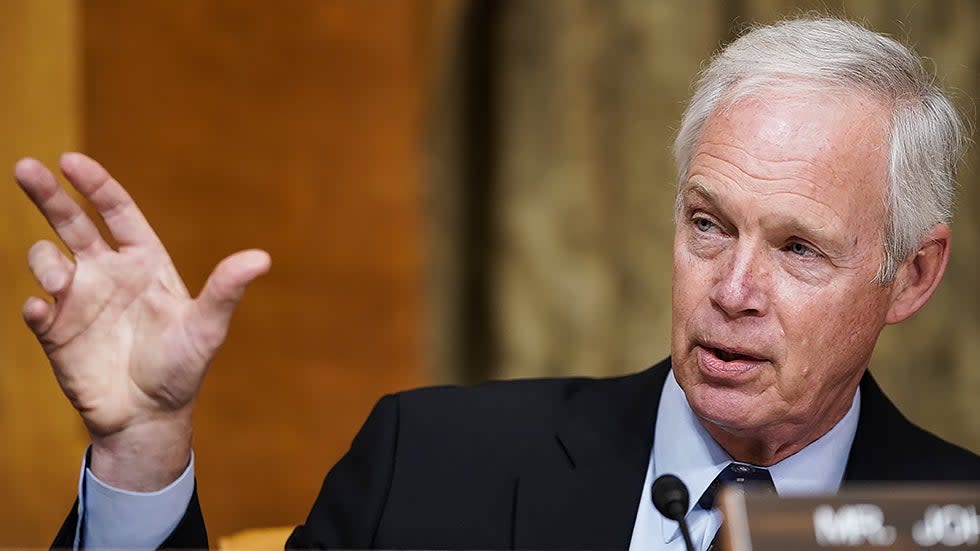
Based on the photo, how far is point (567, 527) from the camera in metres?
2.28

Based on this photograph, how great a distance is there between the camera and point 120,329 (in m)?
1.98

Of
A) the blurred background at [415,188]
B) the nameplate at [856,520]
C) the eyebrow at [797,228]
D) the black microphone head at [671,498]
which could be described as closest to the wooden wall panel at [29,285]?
the blurred background at [415,188]

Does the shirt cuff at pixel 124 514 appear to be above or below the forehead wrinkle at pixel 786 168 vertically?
below

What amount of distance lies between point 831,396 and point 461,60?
9.03ft

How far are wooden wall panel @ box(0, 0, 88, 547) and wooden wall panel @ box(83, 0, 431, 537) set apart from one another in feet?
1.45

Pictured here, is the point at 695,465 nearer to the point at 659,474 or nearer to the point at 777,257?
the point at 659,474

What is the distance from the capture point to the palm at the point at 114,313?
1.91m

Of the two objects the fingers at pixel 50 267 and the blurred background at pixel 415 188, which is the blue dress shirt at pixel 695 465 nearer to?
the fingers at pixel 50 267

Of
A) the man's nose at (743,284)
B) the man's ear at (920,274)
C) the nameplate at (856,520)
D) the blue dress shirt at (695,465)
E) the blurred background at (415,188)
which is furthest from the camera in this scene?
the blurred background at (415,188)

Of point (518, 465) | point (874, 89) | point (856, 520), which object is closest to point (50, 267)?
point (518, 465)

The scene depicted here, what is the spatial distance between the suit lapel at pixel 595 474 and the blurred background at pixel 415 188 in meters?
2.29

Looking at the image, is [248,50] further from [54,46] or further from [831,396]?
[831,396]

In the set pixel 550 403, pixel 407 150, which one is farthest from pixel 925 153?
pixel 407 150

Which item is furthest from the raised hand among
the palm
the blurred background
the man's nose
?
the blurred background
